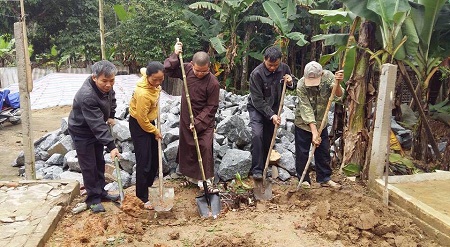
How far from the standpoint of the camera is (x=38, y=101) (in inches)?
482

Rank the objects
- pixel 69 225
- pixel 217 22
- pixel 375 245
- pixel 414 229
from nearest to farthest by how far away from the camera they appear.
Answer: pixel 375 245
pixel 414 229
pixel 69 225
pixel 217 22

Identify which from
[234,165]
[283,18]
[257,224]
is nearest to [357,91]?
[234,165]

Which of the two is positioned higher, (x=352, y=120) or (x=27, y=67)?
(x=27, y=67)

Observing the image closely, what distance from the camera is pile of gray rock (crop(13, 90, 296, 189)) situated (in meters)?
5.23

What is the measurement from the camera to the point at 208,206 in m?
4.16

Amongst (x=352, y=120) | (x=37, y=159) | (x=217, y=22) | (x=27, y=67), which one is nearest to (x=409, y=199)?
(x=352, y=120)

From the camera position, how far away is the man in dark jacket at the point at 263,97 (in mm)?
4544

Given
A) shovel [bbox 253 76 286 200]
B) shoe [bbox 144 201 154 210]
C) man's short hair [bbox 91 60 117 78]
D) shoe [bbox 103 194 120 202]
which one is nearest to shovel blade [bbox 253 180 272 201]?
shovel [bbox 253 76 286 200]

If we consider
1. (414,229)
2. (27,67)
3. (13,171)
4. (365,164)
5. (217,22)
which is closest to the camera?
(414,229)

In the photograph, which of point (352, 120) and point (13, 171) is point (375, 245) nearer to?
point (352, 120)

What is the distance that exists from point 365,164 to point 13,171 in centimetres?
563

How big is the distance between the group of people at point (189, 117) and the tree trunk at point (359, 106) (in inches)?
25.3

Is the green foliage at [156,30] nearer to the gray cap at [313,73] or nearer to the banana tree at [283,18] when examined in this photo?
the banana tree at [283,18]

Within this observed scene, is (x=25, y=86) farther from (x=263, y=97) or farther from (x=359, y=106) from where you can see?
(x=359, y=106)
